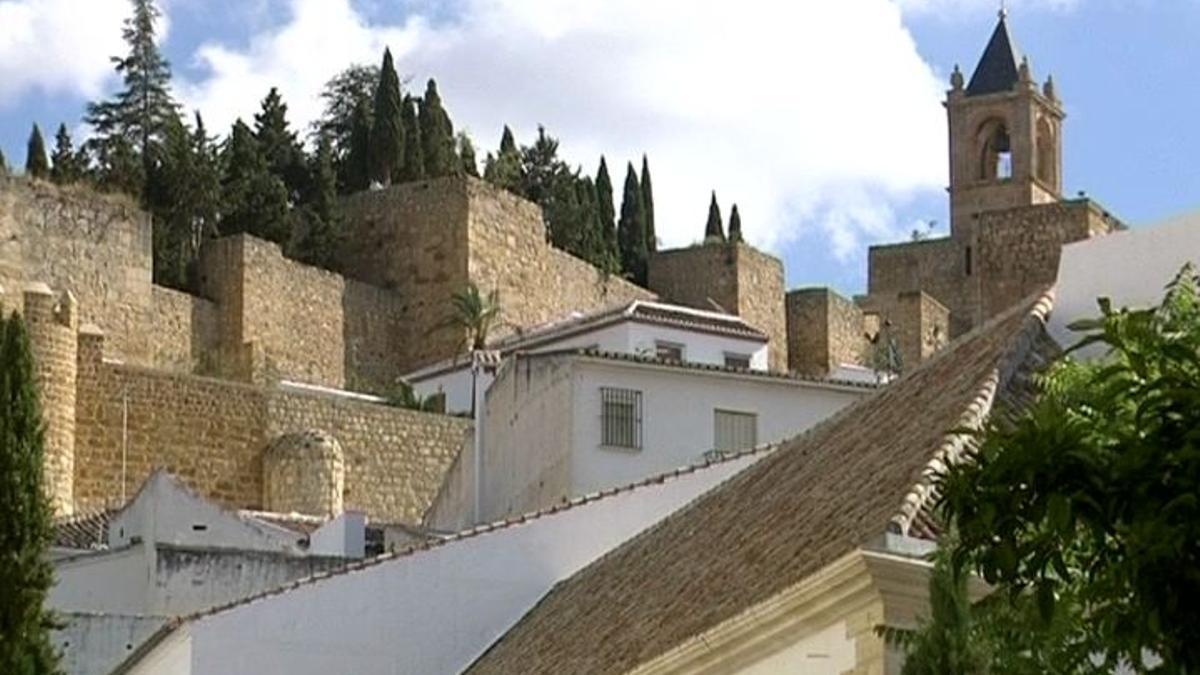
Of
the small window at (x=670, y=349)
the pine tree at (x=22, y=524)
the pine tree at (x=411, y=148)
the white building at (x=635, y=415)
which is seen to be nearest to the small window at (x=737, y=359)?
the small window at (x=670, y=349)

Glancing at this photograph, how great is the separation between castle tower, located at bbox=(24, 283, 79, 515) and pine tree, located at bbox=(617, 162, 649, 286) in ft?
76.7

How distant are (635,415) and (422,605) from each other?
7.56 metres

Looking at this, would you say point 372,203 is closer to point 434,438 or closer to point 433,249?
point 433,249

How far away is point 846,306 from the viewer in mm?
68250

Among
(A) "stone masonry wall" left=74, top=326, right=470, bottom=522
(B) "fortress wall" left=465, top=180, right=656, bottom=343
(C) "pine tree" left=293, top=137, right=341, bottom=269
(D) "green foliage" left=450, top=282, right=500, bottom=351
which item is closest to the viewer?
(A) "stone masonry wall" left=74, top=326, right=470, bottom=522

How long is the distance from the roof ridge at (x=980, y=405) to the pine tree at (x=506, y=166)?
5040cm

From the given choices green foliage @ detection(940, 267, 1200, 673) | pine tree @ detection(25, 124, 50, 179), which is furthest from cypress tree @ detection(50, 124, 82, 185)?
green foliage @ detection(940, 267, 1200, 673)

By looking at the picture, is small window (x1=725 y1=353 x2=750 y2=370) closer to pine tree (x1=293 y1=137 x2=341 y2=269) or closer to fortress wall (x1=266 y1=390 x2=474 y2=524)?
fortress wall (x1=266 y1=390 x2=474 y2=524)

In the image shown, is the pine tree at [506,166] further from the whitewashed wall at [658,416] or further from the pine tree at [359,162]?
the whitewashed wall at [658,416]

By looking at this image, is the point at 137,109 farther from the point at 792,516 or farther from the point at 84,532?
the point at 792,516

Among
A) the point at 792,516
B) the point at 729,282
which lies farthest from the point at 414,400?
the point at 792,516

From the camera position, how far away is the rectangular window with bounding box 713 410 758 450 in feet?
98.4

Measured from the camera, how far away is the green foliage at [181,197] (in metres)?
56.2

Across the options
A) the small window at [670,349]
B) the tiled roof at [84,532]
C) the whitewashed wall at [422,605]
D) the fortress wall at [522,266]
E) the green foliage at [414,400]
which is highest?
the fortress wall at [522,266]
